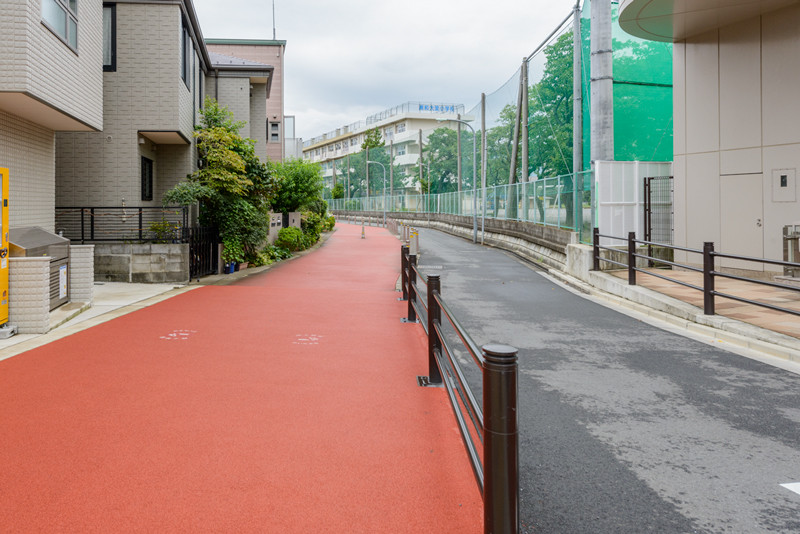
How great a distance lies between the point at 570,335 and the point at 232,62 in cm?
2105

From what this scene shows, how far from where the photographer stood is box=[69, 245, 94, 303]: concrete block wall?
36.6 feet

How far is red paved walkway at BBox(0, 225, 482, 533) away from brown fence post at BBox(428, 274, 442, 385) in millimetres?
221

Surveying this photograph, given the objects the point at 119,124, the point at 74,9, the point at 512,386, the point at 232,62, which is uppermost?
the point at 232,62

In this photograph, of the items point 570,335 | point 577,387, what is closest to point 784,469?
point 577,387

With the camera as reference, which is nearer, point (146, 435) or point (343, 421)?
point (146, 435)

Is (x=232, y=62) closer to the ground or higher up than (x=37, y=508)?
higher up

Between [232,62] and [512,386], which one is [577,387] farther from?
[232,62]

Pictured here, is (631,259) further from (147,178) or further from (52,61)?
(147,178)

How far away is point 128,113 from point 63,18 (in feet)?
16.4

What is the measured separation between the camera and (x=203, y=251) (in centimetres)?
1716

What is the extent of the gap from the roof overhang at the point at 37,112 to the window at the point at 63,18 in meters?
1.38

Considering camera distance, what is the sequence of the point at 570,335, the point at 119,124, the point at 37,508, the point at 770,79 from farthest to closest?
1. the point at 119,124
2. the point at 770,79
3. the point at 570,335
4. the point at 37,508

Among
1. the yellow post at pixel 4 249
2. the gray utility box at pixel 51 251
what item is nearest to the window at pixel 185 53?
the gray utility box at pixel 51 251

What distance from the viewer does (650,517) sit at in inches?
136
